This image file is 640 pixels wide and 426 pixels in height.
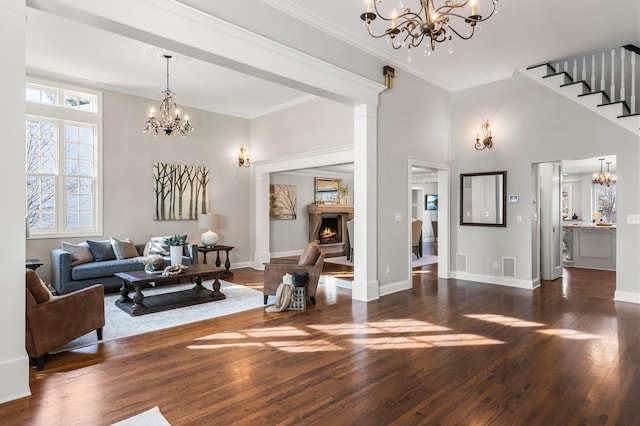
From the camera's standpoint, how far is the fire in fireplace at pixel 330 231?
36.7 feet

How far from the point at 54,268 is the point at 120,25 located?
4.46 meters

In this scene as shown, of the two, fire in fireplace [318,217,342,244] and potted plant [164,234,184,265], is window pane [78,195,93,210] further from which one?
fire in fireplace [318,217,342,244]

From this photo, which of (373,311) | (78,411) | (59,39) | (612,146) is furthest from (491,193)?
(59,39)

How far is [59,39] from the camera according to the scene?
16.2 ft

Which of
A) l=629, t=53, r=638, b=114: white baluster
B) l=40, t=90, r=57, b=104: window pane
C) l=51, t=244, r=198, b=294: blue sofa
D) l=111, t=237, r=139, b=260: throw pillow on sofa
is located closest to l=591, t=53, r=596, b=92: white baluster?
l=629, t=53, r=638, b=114: white baluster

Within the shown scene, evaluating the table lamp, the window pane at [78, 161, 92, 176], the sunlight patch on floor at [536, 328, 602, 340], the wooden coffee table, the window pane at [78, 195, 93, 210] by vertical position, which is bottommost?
the sunlight patch on floor at [536, 328, 602, 340]

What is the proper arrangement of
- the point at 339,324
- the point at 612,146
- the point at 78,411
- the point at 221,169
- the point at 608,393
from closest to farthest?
the point at 78,411 < the point at 608,393 < the point at 339,324 < the point at 612,146 < the point at 221,169

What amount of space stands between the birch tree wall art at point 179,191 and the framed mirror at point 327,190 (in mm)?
3787

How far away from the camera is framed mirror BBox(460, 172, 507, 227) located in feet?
21.1

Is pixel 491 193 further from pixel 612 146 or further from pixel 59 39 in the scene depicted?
pixel 59 39

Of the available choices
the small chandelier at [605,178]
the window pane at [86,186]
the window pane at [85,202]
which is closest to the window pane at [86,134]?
the window pane at [86,186]

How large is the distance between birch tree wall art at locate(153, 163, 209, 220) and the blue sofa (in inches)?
58.1

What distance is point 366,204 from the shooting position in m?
5.30

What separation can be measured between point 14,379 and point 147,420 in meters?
1.05
